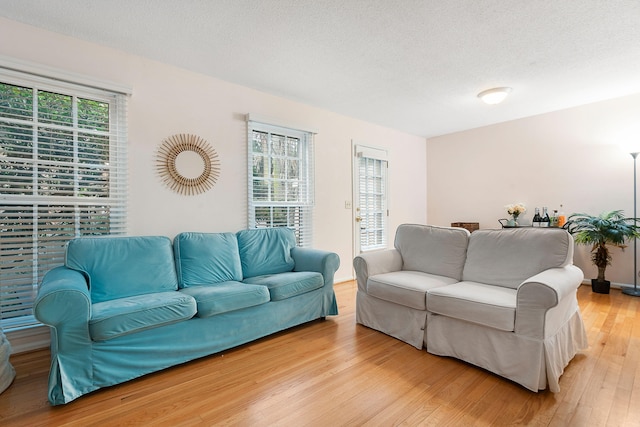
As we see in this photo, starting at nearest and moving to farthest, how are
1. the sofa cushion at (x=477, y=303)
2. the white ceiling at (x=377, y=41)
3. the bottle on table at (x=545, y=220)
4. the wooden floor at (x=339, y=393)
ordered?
the wooden floor at (x=339, y=393) → the sofa cushion at (x=477, y=303) → the white ceiling at (x=377, y=41) → the bottle on table at (x=545, y=220)

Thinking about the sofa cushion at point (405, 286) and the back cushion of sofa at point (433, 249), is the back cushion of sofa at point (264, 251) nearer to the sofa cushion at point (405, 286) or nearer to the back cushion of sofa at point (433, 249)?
the sofa cushion at point (405, 286)

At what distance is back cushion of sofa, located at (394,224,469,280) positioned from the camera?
2748 mm

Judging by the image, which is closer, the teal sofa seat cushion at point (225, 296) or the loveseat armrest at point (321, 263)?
the teal sofa seat cushion at point (225, 296)

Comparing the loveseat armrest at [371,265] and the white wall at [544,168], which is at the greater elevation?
the white wall at [544,168]

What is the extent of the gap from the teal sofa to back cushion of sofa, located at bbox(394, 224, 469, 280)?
2.43 ft

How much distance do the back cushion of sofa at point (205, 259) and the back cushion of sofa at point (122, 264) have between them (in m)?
0.09

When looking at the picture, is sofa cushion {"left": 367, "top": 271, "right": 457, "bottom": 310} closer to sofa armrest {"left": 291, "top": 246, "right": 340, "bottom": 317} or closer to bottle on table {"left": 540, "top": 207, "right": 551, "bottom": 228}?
sofa armrest {"left": 291, "top": 246, "right": 340, "bottom": 317}

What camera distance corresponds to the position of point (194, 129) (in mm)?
3146


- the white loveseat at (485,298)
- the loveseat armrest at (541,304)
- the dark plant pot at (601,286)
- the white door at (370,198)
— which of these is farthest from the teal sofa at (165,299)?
the dark plant pot at (601,286)

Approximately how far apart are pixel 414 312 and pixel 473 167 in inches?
156

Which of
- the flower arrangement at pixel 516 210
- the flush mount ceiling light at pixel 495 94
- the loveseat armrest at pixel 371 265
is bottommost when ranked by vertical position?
the loveseat armrest at pixel 371 265

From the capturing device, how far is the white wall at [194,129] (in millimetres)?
2551

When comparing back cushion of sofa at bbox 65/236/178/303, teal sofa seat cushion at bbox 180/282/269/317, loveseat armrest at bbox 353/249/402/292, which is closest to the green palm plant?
loveseat armrest at bbox 353/249/402/292

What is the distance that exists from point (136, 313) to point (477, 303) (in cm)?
223
